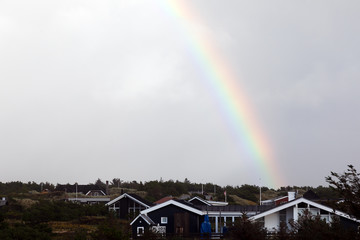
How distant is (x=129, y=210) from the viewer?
5709 cm

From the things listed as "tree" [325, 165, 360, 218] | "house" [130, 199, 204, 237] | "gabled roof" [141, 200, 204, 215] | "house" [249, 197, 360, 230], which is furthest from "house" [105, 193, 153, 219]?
"tree" [325, 165, 360, 218]

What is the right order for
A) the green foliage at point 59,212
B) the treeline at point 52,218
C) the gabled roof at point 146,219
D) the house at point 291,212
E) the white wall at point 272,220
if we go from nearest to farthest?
the treeline at point 52,218 < the house at point 291,212 < the white wall at point 272,220 < the gabled roof at point 146,219 < the green foliage at point 59,212

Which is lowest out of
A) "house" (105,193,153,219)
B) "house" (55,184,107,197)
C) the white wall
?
the white wall

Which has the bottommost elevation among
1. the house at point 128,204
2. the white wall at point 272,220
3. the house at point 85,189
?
the white wall at point 272,220

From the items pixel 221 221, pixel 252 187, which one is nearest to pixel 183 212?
pixel 221 221

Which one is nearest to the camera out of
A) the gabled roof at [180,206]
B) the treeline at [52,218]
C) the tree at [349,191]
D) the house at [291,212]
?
the tree at [349,191]

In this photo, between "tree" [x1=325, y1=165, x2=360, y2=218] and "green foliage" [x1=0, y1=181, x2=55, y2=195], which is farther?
"green foliage" [x1=0, y1=181, x2=55, y2=195]

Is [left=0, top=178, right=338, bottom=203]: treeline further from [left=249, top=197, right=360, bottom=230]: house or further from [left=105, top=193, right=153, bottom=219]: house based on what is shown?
[left=249, top=197, right=360, bottom=230]: house

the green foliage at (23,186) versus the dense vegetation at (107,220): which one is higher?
the green foliage at (23,186)

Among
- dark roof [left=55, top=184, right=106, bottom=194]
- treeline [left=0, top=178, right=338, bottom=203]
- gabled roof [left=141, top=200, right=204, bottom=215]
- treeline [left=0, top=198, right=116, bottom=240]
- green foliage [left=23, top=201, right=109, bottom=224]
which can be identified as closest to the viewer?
treeline [left=0, top=198, right=116, bottom=240]

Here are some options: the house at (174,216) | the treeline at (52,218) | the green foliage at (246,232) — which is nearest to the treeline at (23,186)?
the treeline at (52,218)

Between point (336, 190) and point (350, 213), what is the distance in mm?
823

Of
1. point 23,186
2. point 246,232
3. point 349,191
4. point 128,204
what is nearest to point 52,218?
point 128,204

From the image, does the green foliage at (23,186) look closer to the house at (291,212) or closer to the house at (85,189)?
the house at (85,189)
